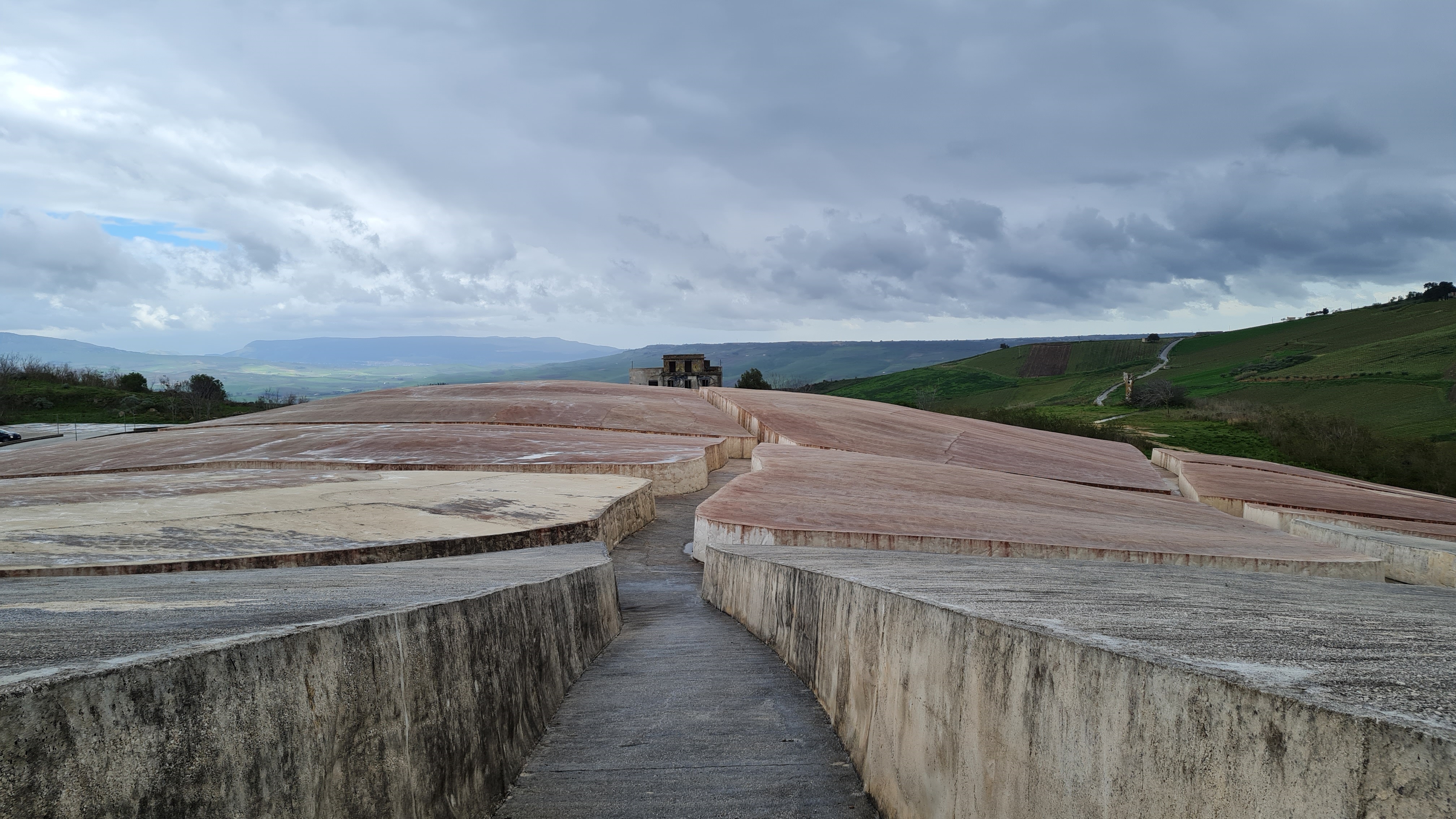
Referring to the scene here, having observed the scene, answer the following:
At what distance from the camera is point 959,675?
2.36 m

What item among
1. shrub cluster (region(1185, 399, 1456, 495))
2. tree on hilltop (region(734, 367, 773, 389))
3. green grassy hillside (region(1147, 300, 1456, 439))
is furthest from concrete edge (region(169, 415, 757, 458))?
tree on hilltop (region(734, 367, 773, 389))

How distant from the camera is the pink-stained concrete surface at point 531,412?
55.7 feet

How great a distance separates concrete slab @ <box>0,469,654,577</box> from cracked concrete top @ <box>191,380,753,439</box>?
6555 millimetres

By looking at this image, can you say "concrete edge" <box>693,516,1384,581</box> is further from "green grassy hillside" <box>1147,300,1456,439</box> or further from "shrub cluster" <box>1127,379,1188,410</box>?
"shrub cluster" <box>1127,379,1188,410</box>

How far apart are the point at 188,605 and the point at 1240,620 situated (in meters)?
3.02

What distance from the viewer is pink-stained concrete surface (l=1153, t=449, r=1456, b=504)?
51.6 ft


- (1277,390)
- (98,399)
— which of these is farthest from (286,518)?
(1277,390)

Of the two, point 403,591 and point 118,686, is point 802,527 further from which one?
point 118,686

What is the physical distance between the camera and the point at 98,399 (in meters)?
47.0

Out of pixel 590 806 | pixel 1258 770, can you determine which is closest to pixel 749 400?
pixel 590 806

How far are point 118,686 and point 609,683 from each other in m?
2.91

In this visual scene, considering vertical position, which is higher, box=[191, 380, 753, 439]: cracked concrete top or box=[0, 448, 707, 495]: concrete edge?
box=[191, 380, 753, 439]: cracked concrete top

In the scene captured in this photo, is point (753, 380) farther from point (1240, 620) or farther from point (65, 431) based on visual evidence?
point (1240, 620)

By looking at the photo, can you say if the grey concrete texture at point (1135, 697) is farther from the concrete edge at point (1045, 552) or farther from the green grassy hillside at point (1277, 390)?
the green grassy hillside at point (1277, 390)
